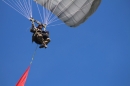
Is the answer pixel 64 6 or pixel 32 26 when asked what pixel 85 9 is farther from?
pixel 32 26

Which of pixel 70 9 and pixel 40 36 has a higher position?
pixel 70 9

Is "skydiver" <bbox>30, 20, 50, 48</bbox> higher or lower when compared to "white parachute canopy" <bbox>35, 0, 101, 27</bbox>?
lower

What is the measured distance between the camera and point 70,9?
61.5 ft

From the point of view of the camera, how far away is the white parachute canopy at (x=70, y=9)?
59.5 ft

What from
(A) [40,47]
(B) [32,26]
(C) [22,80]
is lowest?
(C) [22,80]

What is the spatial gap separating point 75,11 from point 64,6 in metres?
0.79

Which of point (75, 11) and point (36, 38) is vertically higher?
point (75, 11)

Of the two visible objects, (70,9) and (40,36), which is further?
(70,9)

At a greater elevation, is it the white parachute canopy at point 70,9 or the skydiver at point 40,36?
the white parachute canopy at point 70,9

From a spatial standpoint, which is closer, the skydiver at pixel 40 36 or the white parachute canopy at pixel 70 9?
the skydiver at pixel 40 36

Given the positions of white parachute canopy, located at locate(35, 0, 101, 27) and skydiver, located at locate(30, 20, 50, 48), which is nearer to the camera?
skydiver, located at locate(30, 20, 50, 48)

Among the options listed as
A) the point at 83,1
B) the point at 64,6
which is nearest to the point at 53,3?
the point at 64,6

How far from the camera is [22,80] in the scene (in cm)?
1470

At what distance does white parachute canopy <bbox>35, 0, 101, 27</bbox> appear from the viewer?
59.5 ft
